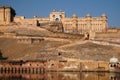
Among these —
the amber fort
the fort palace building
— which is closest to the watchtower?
the amber fort

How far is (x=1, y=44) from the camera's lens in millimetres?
64875

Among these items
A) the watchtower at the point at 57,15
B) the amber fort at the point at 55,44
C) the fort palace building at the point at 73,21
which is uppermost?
the watchtower at the point at 57,15

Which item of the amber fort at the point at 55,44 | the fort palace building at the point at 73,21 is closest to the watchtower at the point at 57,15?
the amber fort at the point at 55,44

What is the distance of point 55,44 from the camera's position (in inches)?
2426

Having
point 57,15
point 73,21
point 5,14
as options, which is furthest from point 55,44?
point 57,15

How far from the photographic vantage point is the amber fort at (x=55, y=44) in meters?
50.2

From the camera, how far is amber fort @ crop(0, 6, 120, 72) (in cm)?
5016

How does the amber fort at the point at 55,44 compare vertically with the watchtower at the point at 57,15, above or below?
below

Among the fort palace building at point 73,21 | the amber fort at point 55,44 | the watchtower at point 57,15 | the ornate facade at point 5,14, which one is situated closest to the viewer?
the amber fort at point 55,44

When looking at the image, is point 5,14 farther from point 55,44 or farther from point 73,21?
point 55,44

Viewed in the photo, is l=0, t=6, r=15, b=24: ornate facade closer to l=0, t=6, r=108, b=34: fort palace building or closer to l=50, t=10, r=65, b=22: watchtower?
l=0, t=6, r=108, b=34: fort palace building

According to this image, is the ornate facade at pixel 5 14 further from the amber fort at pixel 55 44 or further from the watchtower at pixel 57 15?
the watchtower at pixel 57 15

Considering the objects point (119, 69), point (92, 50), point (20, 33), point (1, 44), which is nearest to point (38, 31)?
point (20, 33)

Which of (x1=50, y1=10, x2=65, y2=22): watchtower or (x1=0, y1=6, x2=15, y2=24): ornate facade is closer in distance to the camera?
(x1=0, y1=6, x2=15, y2=24): ornate facade
